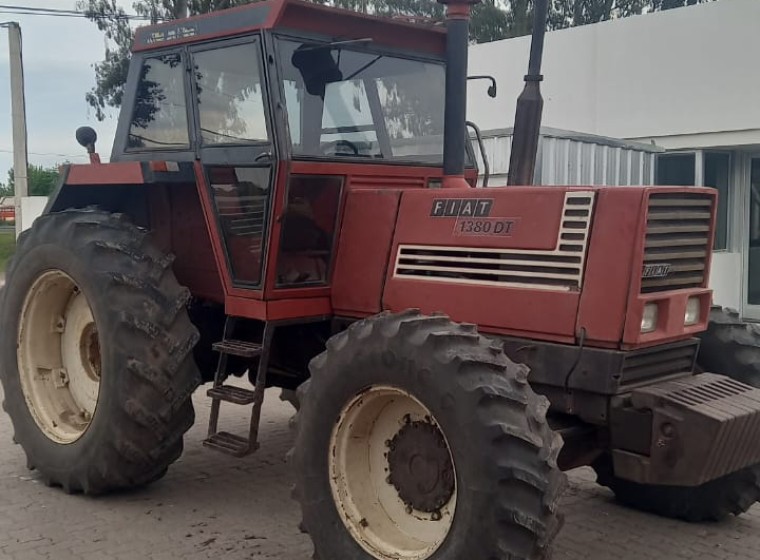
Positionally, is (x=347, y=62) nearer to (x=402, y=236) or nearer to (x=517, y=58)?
(x=402, y=236)

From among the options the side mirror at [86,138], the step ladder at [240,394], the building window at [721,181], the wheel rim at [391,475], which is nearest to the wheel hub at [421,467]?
the wheel rim at [391,475]

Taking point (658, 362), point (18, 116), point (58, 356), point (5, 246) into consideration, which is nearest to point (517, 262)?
point (658, 362)

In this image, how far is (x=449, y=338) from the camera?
146 inches

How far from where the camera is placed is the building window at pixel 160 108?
5.42 m

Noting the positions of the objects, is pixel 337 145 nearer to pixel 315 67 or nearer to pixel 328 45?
pixel 315 67

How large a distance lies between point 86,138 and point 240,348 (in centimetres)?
221

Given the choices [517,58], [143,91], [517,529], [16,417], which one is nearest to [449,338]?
[517,529]

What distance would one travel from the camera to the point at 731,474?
474cm

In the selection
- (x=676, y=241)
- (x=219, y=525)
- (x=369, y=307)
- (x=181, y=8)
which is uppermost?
(x=181, y=8)

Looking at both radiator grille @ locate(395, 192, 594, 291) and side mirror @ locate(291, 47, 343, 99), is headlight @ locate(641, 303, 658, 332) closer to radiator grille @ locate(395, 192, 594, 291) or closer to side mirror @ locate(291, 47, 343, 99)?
radiator grille @ locate(395, 192, 594, 291)

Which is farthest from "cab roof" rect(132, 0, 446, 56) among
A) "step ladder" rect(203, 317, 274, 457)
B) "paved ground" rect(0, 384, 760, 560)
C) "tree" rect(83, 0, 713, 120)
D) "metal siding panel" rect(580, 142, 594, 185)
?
"tree" rect(83, 0, 713, 120)

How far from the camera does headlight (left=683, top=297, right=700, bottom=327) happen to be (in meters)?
4.38

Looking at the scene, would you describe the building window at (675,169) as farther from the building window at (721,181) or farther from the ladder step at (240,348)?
the ladder step at (240,348)

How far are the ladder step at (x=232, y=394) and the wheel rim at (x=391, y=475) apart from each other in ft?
Answer: 3.14
